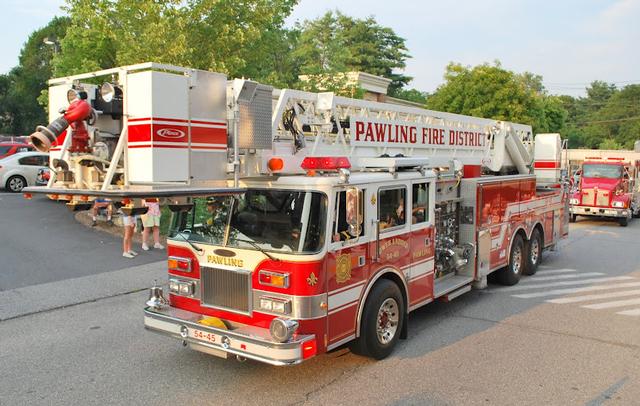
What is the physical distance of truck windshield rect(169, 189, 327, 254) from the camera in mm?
5074

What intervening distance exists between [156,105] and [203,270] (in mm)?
1848

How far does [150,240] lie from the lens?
12.4 m

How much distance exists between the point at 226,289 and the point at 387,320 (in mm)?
1863

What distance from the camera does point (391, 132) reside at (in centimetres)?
752

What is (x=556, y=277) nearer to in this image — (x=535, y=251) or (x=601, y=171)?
(x=535, y=251)

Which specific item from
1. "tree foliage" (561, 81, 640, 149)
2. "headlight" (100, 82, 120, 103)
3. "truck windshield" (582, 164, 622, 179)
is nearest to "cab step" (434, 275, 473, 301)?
"headlight" (100, 82, 120, 103)

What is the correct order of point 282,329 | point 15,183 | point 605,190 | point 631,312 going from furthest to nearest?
point 15,183 < point 605,190 < point 631,312 < point 282,329

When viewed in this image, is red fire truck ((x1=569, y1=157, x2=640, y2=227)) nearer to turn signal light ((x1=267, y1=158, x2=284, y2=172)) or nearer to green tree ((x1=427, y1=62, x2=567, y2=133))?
green tree ((x1=427, y1=62, x2=567, y2=133))

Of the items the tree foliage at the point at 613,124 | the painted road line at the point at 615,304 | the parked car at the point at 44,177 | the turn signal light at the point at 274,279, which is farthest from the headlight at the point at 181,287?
the tree foliage at the point at 613,124

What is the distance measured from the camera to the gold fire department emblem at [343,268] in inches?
206

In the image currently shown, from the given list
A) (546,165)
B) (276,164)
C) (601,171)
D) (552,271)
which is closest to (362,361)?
(276,164)

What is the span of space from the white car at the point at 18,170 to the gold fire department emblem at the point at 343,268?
58.9 ft

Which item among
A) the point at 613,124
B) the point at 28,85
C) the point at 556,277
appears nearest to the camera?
the point at 556,277

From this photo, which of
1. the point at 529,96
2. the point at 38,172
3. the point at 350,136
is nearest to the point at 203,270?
the point at 350,136
